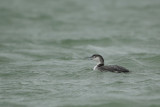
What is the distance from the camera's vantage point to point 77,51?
21688 millimetres

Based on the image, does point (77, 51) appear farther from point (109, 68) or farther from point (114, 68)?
point (114, 68)

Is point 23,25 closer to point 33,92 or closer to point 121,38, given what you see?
point 121,38

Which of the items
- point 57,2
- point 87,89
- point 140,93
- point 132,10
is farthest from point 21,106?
point 57,2

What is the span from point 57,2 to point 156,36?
54.2 feet

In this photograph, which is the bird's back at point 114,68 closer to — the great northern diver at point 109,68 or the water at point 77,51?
the great northern diver at point 109,68

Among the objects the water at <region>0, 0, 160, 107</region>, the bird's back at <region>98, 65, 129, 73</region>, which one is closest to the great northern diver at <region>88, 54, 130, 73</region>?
the bird's back at <region>98, 65, 129, 73</region>

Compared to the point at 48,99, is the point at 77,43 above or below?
above

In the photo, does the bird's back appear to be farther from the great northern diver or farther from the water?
the water

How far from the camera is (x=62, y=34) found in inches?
1056

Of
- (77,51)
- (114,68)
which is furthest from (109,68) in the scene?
(77,51)

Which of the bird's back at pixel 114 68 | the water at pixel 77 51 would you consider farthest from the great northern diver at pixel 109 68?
the water at pixel 77 51

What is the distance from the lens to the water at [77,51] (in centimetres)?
1357

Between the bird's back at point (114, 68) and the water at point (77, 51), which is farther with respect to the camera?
the bird's back at point (114, 68)

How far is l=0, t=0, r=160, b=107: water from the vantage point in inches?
534
